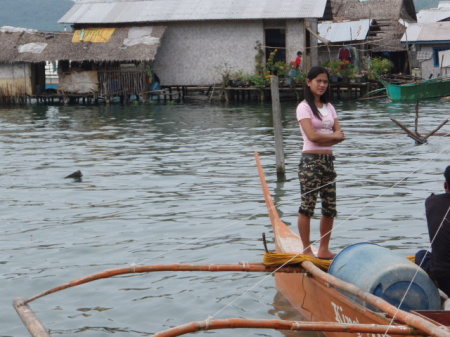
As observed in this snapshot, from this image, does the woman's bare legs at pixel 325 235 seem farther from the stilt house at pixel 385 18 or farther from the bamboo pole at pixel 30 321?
the stilt house at pixel 385 18

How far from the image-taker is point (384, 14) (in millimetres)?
45000

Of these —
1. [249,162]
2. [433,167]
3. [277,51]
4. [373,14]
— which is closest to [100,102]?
[277,51]

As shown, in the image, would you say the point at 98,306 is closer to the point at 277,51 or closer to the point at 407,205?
the point at 407,205

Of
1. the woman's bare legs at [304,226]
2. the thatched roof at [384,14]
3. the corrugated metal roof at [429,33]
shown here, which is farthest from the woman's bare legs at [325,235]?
the thatched roof at [384,14]

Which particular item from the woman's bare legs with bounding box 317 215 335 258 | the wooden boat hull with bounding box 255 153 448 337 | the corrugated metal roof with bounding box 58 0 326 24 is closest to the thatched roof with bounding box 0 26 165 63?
the corrugated metal roof with bounding box 58 0 326 24

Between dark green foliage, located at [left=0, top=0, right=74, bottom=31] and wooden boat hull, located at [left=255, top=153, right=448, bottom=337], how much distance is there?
5615 inches

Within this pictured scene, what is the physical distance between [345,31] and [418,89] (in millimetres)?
9136

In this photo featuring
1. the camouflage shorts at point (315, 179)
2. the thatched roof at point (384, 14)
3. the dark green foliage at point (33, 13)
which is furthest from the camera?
the dark green foliage at point (33, 13)

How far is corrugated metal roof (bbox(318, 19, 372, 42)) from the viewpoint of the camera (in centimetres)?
3806

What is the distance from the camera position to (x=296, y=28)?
3170 centimetres

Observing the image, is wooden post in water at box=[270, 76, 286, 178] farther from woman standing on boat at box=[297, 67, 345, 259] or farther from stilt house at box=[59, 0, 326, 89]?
stilt house at box=[59, 0, 326, 89]

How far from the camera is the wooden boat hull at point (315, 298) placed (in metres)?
4.95

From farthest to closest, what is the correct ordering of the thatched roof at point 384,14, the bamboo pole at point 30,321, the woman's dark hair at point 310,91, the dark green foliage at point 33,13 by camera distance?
the dark green foliage at point 33,13
the thatched roof at point 384,14
the woman's dark hair at point 310,91
the bamboo pole at point 30,321

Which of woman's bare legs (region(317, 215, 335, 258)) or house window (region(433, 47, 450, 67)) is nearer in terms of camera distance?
woman's bare legs (region(317, 215, 335, 258))
